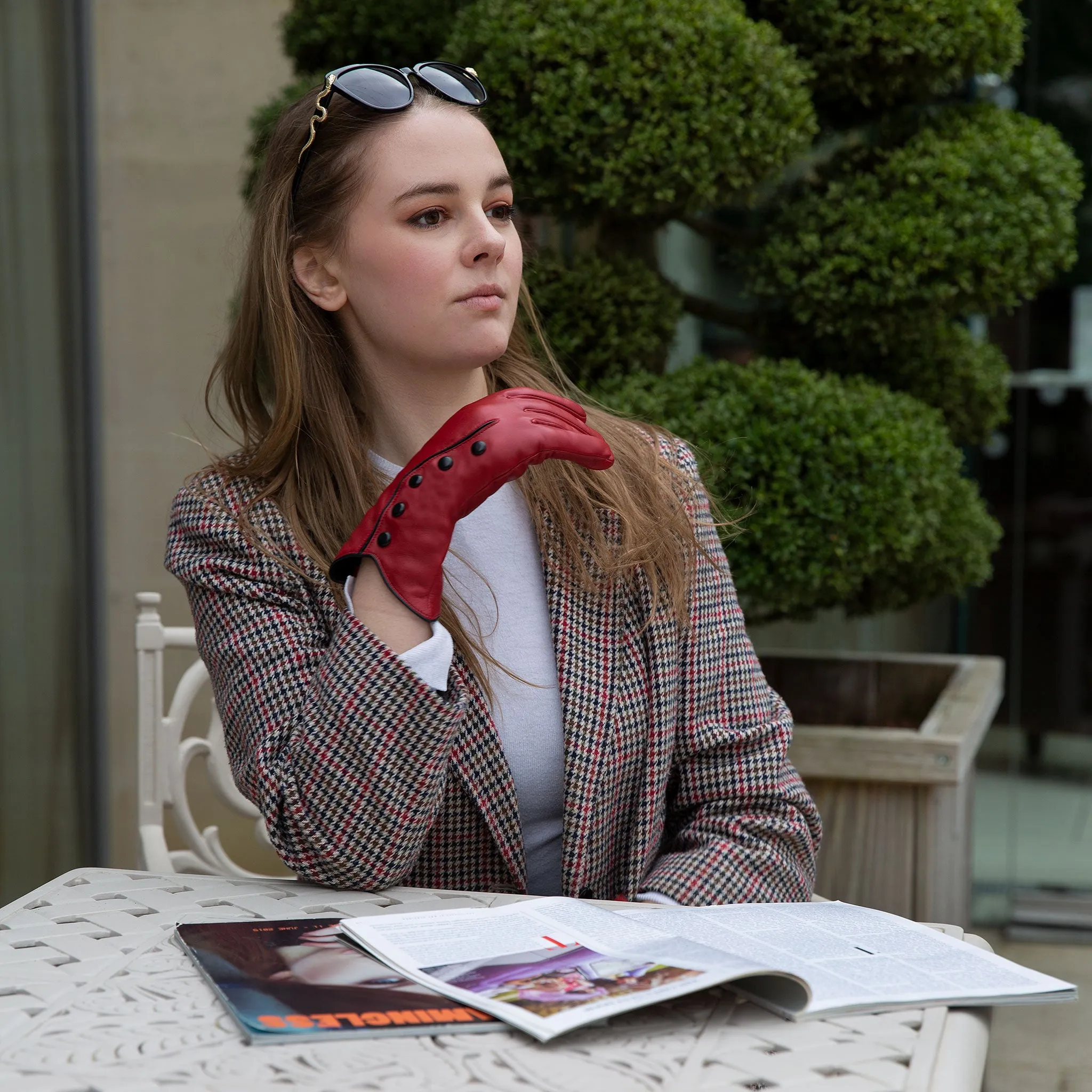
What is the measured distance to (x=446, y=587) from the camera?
141 centimetres

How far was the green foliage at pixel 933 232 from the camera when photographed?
89.6 inches

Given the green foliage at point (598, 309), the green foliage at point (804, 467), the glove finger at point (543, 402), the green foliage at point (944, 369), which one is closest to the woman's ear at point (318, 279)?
the glove finger at point (543, 402)

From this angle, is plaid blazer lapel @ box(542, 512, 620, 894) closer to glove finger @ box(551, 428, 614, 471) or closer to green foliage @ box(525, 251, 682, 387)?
glove finger @ box(551, 428, 614, 471)

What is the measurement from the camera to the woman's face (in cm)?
132

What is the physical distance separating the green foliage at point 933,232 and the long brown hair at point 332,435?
937 mm

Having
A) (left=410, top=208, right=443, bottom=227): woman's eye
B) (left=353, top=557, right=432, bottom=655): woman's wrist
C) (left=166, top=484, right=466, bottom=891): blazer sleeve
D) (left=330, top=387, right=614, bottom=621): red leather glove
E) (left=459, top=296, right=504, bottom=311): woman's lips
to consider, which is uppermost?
(left=410, top=208, right=443, bottom=227): woman's eye

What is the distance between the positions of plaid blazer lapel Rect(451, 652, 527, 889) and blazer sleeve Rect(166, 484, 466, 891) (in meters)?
0.05

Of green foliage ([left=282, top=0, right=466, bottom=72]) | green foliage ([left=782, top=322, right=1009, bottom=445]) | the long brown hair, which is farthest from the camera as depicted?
green foliage ([left=782, top=322, right=1009, bottom=445])

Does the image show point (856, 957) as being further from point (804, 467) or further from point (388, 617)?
point (804, 467)

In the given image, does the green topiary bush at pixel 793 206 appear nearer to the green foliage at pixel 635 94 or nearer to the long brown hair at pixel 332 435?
the green foliage at pixel 635 94

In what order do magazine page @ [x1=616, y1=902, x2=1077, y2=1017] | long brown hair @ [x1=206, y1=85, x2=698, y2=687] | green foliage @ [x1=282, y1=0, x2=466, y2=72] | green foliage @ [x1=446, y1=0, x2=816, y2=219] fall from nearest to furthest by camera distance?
magazine page @ [x1=616, y1=902, x2=1077, y2=1017] < long brown hair @ [x1=206, y1=85, x2=698, y2=687] < green foliage @ [x1=446, y1=0, x2=816, y2=219] < green foliage @ [x1=282, y1=0, x2=466, y2=72]

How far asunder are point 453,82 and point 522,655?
602mm

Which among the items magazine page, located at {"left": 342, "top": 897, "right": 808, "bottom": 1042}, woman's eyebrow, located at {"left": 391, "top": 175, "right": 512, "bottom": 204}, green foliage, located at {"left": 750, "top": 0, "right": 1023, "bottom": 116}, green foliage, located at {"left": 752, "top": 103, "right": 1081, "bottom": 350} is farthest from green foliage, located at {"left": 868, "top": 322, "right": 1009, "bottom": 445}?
magazine page, located at {"left": 342, "top": 897, "right": 808, "bottom": 1042}

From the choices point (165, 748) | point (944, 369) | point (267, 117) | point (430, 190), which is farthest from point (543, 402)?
point (944, 369)
